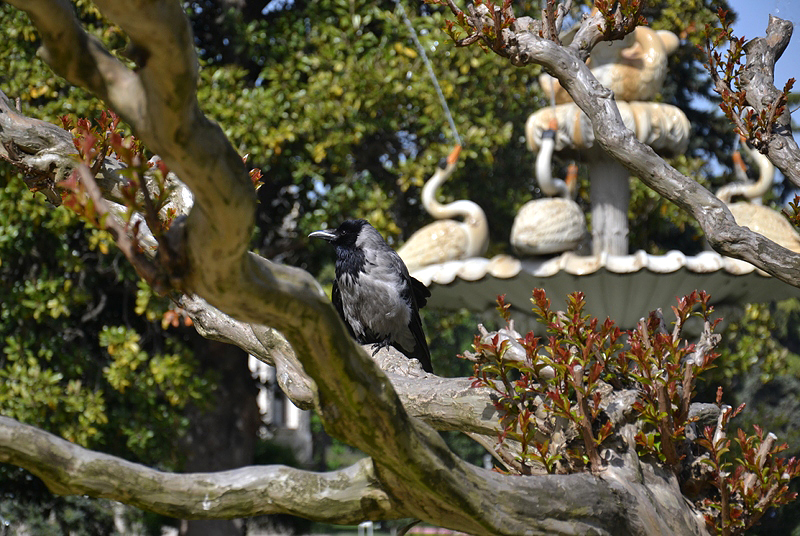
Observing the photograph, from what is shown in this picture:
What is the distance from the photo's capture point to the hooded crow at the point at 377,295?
15.0ft

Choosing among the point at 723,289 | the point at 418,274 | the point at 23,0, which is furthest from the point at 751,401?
the point at 23,0

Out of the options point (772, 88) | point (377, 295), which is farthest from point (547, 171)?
point (772, 88)

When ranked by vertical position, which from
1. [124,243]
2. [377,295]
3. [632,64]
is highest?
[632,64]

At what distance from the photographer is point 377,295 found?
4.55m

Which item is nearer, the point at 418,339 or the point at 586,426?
the point at 586,426

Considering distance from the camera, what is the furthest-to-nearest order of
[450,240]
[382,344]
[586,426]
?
[450,240], [382,344], [586,426]

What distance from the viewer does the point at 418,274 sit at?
646cm

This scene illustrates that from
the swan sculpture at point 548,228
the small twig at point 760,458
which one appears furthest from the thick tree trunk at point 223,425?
the small twig at point 760,458

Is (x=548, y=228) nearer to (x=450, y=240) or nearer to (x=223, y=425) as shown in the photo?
(x=450, y=240)

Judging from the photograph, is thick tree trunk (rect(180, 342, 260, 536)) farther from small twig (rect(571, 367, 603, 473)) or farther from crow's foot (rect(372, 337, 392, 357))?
small twig (rect(571, 367, 603, 473))

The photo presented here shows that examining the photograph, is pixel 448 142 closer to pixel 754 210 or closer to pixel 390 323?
pixel 754 210

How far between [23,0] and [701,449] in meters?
2.02

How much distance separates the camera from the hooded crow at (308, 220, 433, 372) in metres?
4.56

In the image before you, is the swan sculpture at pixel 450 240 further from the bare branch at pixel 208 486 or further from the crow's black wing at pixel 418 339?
the bare branch at pixel 208 486
